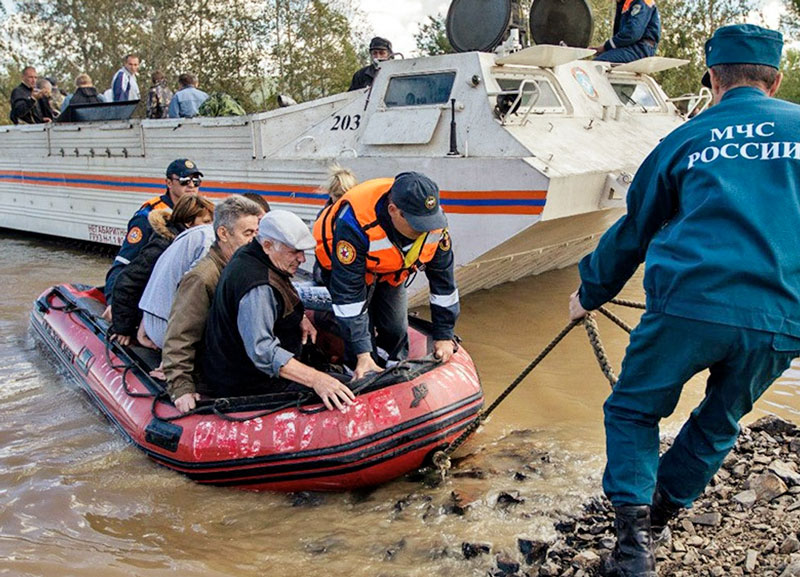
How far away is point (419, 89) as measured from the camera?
6828 mm

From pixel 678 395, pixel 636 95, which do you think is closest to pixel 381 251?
pixel 678 395

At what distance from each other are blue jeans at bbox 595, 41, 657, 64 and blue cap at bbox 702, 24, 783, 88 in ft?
→ 18.6

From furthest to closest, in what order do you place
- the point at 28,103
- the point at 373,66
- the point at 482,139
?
the point at 28,103
the point at 373,66
the point at 482,139

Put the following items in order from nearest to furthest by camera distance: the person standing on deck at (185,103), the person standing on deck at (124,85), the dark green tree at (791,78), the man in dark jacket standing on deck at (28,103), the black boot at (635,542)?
the black boot at (635,542) < the person standing on deck at (185,103) < the person standing on deck at (124,85) < the man in dark jacket standing on deck at (28,103) < the dark green tree at (791,78)

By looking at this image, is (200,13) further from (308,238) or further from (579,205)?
(308,238)

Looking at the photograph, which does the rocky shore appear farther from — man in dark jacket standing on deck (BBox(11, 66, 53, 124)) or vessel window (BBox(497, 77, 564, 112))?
man in dark jacket standing on deck (BBox(11, 66, 53, 124))

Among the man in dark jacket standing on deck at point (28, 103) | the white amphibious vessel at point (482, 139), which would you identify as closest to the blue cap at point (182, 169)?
the white amphibious vessel at point (482, 139)

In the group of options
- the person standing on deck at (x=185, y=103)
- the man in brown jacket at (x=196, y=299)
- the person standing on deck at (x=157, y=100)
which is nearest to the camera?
the man in brown jacket at (x=196, y=299)

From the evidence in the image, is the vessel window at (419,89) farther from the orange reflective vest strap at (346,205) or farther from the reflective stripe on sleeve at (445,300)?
the reflective stripe on sleeve at (445,300)

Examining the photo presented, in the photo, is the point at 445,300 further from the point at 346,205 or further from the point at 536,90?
the point at 536,90

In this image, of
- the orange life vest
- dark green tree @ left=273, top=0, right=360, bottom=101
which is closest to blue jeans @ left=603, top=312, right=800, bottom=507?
the orange life vest

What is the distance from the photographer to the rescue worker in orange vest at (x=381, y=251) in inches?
146

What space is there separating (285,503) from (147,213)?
2250 mm

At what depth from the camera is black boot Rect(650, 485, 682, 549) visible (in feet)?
9.20
